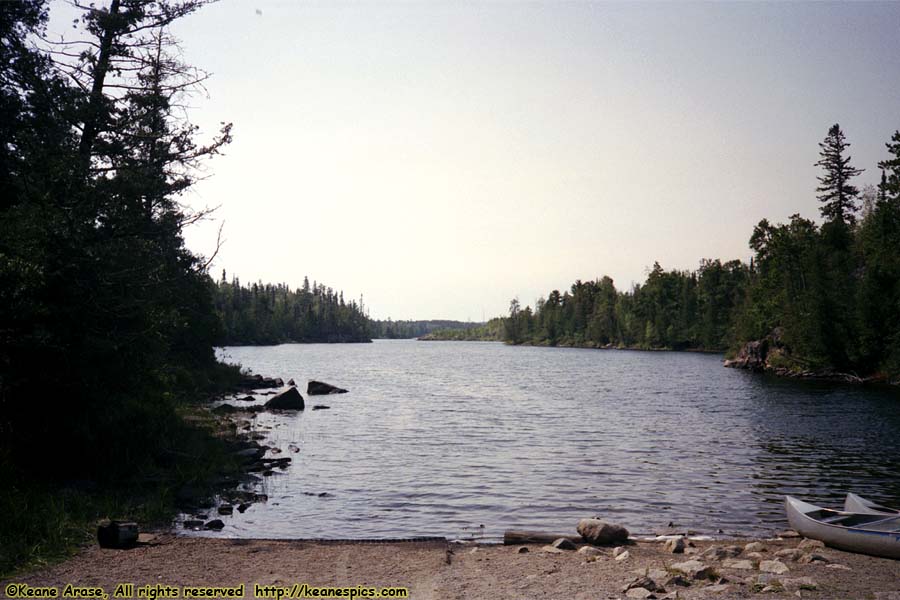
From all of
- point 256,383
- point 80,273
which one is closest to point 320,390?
point 256,383

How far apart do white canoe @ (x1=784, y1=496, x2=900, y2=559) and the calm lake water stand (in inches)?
57.8

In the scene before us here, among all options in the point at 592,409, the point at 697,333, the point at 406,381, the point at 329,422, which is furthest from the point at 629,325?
the point at 329,422

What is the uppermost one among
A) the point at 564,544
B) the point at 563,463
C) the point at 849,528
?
the point at 849,528

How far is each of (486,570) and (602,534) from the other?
341 centimetres

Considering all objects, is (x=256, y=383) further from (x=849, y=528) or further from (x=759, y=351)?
(x=759, y=351)

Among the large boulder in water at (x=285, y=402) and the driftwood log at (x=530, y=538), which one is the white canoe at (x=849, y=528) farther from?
the large boulder in water at (x=285, y=402)

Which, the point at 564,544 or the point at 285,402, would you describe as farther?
the point at 285,402

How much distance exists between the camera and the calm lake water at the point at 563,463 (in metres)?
16.1

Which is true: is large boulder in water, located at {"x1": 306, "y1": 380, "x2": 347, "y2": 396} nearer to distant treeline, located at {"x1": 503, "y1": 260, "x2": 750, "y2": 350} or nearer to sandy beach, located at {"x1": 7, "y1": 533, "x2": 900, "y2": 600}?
sandy beach, located at {"x1": 7, "y1": 533, "x2": 900, "y2": 600}

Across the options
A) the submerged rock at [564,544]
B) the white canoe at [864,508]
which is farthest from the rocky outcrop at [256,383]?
the white canoe at [864,508]

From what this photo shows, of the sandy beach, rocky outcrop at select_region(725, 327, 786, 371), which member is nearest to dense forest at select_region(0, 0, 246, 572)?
the sandy beach

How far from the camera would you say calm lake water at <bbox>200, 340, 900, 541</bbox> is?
16.1 m

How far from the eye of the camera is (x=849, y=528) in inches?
489

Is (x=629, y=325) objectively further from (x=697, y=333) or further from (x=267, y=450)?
(x=267, y=450)
